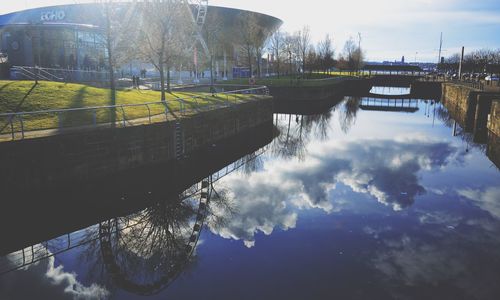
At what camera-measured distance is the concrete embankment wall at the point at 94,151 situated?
13961mm

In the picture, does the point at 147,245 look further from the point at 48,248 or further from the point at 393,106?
the point at 393,106

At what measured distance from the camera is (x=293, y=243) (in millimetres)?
12688

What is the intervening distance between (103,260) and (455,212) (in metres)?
13.3

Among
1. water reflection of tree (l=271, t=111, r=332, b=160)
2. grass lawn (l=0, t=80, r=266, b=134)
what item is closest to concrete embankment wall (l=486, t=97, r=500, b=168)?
water reflection of tree (l=271, t=111, r=332, b=160)

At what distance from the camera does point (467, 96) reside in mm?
41844

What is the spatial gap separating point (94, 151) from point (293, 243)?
9519 millimetres

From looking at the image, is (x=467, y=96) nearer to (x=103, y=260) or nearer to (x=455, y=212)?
(x=455, y=212)

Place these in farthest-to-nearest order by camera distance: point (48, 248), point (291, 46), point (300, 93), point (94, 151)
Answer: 1. point (291, 46)
2. point (300, 93)
3. point (94, 151)
4. point (48, 248)

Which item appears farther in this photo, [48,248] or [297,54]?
[297,54]

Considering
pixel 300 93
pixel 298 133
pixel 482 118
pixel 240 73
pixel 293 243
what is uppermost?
pixel 240 73

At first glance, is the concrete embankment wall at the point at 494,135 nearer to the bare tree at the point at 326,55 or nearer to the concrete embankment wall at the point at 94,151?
the concrete embankment wall at the point at 94,151

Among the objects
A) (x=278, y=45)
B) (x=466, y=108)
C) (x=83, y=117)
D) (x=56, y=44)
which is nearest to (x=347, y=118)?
(x=466, y=108)

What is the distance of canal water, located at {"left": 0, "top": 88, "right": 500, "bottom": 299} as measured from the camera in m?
10.0

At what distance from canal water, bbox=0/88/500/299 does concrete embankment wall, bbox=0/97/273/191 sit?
2997 mm
